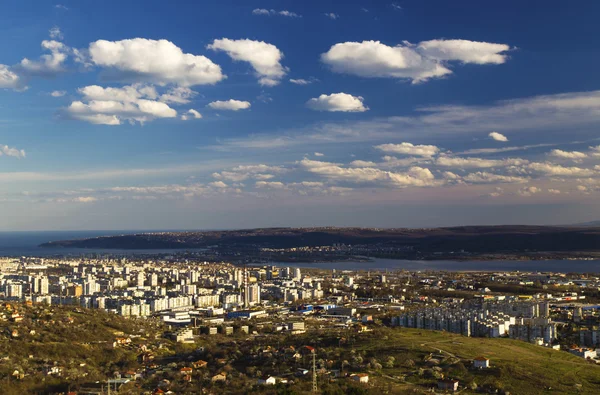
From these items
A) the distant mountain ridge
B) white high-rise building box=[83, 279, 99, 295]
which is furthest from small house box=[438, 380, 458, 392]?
the distant mountain ridge

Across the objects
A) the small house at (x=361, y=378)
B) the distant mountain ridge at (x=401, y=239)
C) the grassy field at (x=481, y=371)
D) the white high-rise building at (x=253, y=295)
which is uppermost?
the distant mountain ridge at (x=401, y=239)

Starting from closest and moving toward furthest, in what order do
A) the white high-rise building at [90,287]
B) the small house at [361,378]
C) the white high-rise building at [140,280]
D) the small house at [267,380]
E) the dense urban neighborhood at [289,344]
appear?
1. the small house at [361,378]
2. the small house at [267,380]
3. the dense urban neighborhood at [289,344]
4. the white high-rise building at [90,287]
5. the white high-rise building at [140,280]

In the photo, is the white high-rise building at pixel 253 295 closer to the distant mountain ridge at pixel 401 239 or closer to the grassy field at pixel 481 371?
the grassy field at pixel 481 371

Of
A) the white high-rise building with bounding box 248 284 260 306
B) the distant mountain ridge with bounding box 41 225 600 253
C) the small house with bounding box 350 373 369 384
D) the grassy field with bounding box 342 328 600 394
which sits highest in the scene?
the distant mountain ridge with bounding box 41 225 600 253

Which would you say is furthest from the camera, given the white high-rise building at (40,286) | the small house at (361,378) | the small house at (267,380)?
the white high-rise building at (40,286)

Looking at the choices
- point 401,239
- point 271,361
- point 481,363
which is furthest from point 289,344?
point 401,239

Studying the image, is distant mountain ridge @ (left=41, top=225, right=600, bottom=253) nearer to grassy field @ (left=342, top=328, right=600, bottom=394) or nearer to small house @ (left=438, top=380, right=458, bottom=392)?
grassy field @ (left=342, top=328, right=600, bottom=394)

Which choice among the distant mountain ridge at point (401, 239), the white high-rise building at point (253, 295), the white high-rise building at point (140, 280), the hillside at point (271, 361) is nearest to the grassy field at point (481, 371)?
the hillside at point (271, 361)

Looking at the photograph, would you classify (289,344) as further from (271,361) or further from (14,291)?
(14,291)
